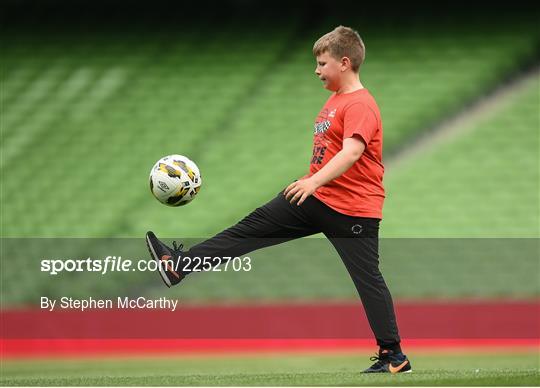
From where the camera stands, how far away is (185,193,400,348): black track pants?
4.64 m

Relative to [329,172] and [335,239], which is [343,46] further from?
[335,239]

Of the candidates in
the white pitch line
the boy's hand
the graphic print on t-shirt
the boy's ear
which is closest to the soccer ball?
the graphic print on t-shirt

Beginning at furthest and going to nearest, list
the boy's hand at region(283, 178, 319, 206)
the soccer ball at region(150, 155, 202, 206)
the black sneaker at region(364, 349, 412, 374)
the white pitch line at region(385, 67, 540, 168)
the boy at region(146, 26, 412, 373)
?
the white pitch line at region(385, 67, 540, 168)
the soccer ball at region(150, 155, 202, 206)
the black sneaker at region(364, 349, 412, 374)
the boy at region(146, 26, 412, 373)
the boy's hand at region(283, 178, 319, 206)

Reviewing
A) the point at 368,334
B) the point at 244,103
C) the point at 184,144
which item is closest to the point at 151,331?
the point at 368,334

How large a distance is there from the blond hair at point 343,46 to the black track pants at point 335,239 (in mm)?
698

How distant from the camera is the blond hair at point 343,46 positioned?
4766 millimetres

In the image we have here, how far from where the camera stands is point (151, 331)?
9094 mm

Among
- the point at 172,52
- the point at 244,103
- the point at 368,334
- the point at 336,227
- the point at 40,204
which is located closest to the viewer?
the point at 336,227

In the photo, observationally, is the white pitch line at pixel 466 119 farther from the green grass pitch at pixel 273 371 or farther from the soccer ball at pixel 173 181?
the soccer ball at pixel 173 181

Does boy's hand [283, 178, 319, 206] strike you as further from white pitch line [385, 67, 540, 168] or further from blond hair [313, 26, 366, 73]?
white pitch line [385, 67, 540, 168]

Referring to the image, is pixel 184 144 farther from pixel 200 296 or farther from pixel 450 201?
pixel 450 201

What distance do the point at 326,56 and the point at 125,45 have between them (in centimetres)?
850

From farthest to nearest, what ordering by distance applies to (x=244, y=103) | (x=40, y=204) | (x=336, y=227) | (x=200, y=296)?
(x=244, y=103) → (x=40, y=204) → (x=200, y=296) → (x=336, y=227)

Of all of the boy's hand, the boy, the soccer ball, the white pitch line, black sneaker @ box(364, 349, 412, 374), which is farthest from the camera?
the white pitch line
